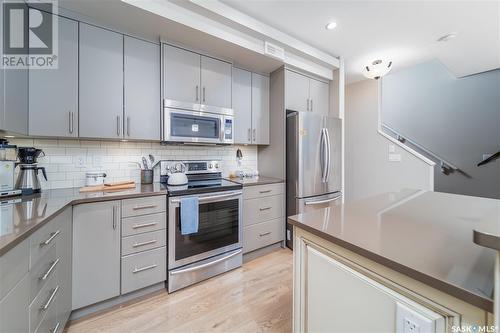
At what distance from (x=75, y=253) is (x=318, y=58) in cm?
330

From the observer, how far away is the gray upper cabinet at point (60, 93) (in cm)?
161

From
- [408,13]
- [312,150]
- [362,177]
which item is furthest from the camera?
[362,177]

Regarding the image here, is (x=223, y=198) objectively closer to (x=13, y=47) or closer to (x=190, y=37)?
(x=190, y=37)

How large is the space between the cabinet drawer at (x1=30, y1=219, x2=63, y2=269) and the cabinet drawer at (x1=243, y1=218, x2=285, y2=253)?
1624mm

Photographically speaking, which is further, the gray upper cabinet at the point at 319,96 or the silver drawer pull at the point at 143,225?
the gray upper cabinet at the point at 319,96

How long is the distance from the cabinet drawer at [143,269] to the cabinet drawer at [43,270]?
49 cm

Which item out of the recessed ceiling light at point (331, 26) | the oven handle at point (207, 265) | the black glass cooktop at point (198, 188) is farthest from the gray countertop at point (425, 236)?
the recessed ceiling light at point (331, 26)

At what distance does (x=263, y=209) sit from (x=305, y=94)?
1746 mm

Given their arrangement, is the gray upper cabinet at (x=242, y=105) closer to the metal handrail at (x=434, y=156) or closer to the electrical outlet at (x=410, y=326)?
the electrical outlet at (x=410, y=326)

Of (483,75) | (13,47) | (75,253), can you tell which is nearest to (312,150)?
(75,253)

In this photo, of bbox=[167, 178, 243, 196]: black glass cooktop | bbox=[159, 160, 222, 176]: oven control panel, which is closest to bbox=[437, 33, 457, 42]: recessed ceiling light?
bbox=[167, 178, 243, 196]: black glass cooktop

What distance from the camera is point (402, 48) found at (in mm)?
2699
